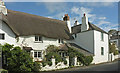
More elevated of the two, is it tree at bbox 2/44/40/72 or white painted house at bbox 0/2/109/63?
white painted house at bbox 0/2/109/63

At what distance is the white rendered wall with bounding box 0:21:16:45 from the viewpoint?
13938 mm

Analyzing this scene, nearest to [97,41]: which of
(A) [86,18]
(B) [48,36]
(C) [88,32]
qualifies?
(C) [88,32]

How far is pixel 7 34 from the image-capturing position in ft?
46.9

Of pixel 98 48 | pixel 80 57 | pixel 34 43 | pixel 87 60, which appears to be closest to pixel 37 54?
pixel 34 43

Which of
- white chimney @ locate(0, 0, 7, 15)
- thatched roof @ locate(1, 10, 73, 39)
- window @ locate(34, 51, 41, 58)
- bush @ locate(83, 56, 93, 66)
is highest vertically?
white chimney @ locate(0, 0, 7, 15)

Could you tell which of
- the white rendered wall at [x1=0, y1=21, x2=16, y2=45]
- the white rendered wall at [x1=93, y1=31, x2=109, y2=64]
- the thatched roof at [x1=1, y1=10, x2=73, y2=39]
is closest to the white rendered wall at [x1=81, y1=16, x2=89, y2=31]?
the white rendered wall at [x1=93, y1=31, x2=109, y2=64]

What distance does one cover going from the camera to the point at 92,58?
18359mm

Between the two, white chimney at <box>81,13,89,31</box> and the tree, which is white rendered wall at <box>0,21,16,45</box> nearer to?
the tree

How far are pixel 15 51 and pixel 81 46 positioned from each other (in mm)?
12460

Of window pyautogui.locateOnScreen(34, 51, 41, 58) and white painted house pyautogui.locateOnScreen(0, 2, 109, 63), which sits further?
window pyautogui.locateOnScreen(34, 51, 41, 58)

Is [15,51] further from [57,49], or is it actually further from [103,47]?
[103,47]

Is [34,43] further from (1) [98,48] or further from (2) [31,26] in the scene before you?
(1) [98,48]

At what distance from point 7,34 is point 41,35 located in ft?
14.8

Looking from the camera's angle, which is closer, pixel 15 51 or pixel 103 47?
pixel 15 51
